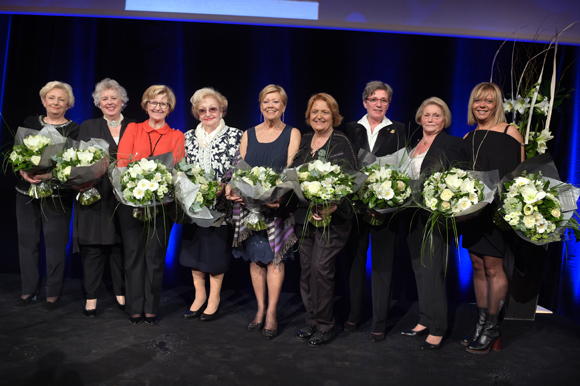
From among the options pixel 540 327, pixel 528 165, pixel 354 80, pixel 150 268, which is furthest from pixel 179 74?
pixel 540 327

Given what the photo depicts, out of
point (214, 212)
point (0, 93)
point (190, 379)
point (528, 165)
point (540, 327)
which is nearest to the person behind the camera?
point (190, 379)

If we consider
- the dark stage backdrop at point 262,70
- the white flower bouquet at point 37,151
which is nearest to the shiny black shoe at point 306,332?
the dark stage backdrop at point 262,70

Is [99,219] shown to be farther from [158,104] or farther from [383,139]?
[383,139]

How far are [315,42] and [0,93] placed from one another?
3048 millimetres

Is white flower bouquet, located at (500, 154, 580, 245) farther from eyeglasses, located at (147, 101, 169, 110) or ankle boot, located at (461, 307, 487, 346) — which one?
eyeglasses, located at (147, 101, 169, 110)

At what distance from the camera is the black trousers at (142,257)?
118 inches

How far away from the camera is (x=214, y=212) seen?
291 centimetres

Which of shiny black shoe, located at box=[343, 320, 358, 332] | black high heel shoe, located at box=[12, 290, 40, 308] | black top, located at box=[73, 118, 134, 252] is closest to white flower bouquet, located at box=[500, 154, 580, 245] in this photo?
shiny black shoe, located at box=[343, 320, 358, 332]

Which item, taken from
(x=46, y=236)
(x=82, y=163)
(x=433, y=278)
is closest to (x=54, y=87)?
(x=82, y=163)

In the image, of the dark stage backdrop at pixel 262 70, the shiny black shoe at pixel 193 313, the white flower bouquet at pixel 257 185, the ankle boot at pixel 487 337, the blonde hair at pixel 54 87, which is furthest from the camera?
the dark stage backdrop at pixel 262 70

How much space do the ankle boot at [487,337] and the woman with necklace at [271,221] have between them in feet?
4.09

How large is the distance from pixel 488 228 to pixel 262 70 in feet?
7.91

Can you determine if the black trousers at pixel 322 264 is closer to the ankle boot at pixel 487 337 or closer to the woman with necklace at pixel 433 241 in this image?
the woman with necklace at pixel 433 241

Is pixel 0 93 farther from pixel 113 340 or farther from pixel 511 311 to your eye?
pixel 511 311
